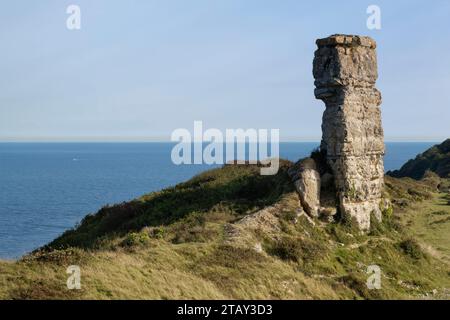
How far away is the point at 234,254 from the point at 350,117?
10.9 meters

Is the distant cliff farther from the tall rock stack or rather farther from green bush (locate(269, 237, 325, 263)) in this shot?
green bush (locate(269, 237, 325, 263))

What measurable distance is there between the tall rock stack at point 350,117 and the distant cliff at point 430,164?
4973cm

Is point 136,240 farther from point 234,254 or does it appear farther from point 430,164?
point 430,164

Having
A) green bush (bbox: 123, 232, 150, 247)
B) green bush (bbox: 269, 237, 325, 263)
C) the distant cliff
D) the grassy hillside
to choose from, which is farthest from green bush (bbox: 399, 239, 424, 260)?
the distant cliff

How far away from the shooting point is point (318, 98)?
28797 mm

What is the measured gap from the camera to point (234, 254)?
21281 millimetres

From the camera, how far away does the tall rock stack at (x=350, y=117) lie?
27766mm

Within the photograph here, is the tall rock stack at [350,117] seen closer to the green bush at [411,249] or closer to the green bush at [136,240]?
the green bush at [411,249]

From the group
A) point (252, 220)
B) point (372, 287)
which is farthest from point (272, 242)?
point (372, 287)

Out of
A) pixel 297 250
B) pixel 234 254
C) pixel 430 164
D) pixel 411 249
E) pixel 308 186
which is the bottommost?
pixel 411 249

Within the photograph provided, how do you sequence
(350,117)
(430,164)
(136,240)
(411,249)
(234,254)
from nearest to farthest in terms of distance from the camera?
(234,254) < (136,240) < (411,249) < (350,117) < (430,164)

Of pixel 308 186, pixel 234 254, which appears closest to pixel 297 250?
pixel 234 254
